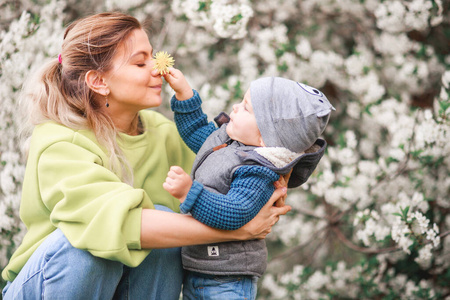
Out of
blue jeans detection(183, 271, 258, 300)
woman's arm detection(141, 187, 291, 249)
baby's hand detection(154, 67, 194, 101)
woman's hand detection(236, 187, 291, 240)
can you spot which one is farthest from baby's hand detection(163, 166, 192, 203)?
baby's hand detection(154, 67, 194, 101)

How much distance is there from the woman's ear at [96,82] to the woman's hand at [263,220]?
2.63 feet

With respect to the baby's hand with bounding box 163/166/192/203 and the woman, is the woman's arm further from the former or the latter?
the baby's hand with bounding box 163/166/192/203

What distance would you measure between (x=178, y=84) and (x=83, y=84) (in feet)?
1.28

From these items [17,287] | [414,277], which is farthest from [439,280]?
[17,287]

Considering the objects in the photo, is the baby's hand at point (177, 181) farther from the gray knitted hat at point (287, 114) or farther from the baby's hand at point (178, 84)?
the baby's hand at point (178, 84)

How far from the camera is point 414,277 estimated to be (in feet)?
10.7

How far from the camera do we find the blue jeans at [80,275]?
1.89 meters

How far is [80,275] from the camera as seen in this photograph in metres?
1.89

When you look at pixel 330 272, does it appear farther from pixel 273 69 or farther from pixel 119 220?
pixel 119 220

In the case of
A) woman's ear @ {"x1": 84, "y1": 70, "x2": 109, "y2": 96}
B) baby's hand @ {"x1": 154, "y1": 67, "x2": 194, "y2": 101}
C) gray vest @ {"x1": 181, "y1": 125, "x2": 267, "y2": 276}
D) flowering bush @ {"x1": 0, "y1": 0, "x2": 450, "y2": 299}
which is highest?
woman's ear @ {"x1": 84, "y1": 70, "x2": 109, "y2": 96}

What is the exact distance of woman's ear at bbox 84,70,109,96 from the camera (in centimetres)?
219

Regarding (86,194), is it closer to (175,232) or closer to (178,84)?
(175,232)

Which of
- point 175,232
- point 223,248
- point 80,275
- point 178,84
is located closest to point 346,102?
point 178,84

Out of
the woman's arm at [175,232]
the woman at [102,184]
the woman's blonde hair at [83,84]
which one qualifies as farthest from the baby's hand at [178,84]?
the woman's arm at [175,232]
